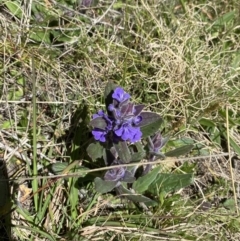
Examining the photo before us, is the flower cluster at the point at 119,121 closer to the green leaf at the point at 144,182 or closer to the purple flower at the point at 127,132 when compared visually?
the purple flower at the point at 127,132

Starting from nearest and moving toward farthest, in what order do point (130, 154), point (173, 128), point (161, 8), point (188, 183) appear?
1. point (130, 154)
2. point (188, 183)
3. point (173, 128)
4. point (161, 8)

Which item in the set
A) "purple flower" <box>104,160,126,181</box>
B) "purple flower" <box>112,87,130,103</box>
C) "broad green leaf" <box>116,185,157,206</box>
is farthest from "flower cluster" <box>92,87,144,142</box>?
"broad green leaf" <box>116,185,157,206</box>

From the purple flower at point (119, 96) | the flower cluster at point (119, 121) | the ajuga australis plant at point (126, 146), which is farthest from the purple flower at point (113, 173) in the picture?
the purple flower at point (119, 96)

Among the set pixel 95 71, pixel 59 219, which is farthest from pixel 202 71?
pixel 59 219

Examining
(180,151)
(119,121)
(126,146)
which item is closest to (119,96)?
(119,121)

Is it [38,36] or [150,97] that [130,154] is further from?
[38,36]

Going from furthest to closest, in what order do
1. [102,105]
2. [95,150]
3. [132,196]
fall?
[102,105], [132,196], [95,150]

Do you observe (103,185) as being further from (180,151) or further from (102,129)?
(180,151)
